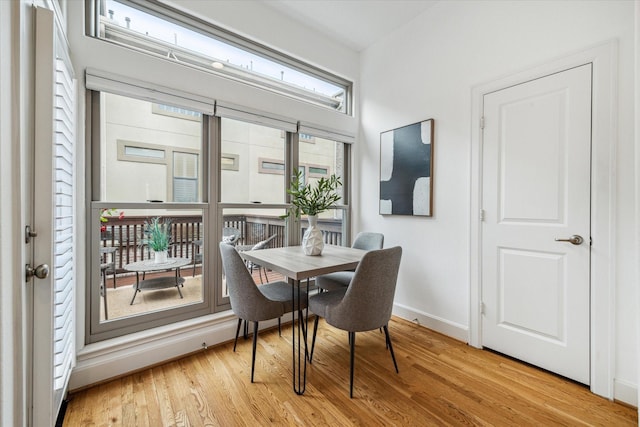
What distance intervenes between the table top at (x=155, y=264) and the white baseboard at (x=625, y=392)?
122 inches

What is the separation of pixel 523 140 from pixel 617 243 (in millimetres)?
885

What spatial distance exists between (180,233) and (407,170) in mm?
2253

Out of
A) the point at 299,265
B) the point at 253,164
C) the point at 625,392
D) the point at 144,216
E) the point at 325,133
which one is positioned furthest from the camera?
the point at 325,133

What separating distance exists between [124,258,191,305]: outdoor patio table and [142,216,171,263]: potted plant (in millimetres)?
52

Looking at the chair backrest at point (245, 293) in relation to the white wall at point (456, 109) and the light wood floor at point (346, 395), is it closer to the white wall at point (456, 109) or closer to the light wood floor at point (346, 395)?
the light wood floor at point (346, 395)

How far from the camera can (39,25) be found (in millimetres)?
1127

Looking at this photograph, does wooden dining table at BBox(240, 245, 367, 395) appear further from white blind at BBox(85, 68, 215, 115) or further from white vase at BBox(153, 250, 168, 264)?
white blind at BBox(85, 68, 215, 115)

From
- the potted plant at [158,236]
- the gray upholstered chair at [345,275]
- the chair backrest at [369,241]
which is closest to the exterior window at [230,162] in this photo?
the potted plant at [158,236]

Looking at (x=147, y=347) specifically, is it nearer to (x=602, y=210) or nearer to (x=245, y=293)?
(x=245, y=293)

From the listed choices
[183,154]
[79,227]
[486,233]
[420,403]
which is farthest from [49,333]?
[486,233]

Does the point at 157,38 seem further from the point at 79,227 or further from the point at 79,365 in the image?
the point at 79,365

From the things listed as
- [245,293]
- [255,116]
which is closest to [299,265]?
[245,293]

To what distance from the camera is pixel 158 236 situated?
2297 mm

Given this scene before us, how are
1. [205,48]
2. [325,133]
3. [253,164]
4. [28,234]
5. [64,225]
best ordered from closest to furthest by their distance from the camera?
[28,234], [64,225], [205,48], [253,164], [325,133]
